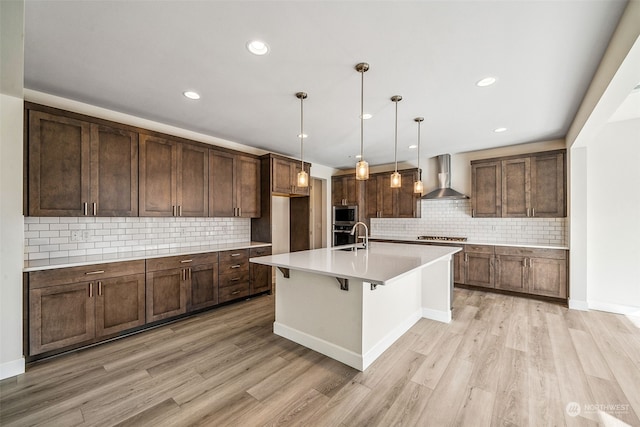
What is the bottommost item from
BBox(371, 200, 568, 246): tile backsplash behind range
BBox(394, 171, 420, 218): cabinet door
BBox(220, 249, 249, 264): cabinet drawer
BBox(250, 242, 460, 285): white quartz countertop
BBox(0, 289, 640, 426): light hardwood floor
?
BBox(0, 289, 640, 426): light hardwood floor

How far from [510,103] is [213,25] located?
10.0ft

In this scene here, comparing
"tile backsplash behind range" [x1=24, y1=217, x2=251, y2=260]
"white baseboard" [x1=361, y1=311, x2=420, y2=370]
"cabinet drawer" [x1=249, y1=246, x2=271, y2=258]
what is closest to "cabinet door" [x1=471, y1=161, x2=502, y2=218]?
"white baseboard" [x1=361, y1=311, x2=420, y2=370]

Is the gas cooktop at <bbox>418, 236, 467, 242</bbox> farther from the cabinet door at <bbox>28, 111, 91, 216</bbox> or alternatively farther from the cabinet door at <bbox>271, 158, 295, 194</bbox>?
the cabinet door at <bbox>28, 111, 91, 216</bbox>

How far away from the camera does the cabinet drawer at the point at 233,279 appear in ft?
12.3

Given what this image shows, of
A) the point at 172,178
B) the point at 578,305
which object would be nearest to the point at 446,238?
the point at 578,305

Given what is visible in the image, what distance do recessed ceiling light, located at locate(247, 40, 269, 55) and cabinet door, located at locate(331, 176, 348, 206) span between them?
15.1 ft

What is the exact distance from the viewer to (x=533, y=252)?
4195mm

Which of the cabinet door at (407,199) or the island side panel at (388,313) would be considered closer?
the island side panel at (388,313)

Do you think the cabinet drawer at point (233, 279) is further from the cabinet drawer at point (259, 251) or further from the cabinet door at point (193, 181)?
the cabinet door at point (193, 181)

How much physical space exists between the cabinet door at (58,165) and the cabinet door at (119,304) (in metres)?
0.82

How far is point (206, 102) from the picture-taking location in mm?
2961

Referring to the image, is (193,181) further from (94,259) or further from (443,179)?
(443,179)

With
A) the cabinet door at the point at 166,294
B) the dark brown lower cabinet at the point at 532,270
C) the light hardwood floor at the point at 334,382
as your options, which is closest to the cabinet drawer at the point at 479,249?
the dark brown lower cabinet at the point at 532,270

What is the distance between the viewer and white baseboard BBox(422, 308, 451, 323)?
3.32 metres
